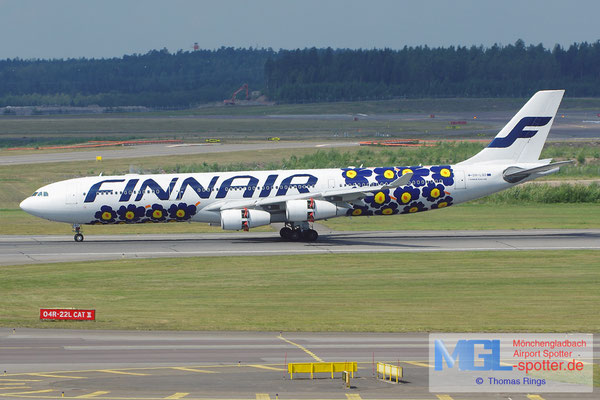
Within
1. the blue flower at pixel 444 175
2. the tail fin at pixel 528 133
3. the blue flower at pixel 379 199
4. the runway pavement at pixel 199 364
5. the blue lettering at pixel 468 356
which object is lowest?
the blue lettering at pixel 468 356

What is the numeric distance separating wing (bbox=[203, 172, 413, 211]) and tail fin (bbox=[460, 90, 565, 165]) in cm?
805

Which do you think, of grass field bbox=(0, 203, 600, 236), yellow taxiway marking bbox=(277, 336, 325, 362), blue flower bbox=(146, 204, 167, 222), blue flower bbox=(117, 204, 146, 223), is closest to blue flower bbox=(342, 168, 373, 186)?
grass field bbox=(0, 203, 600, 236)

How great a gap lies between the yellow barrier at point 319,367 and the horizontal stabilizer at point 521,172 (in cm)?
3460

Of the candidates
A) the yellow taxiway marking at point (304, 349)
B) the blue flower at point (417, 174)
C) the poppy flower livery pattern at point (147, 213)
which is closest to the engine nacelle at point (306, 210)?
the blue flower at point (417, 174)

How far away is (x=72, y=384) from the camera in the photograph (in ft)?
86.7

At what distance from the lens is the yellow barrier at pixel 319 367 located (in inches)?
1078

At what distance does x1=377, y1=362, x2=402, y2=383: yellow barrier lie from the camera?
26.8m

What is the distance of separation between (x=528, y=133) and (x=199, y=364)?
38790mm

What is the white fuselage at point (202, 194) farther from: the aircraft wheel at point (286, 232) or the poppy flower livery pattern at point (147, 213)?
the aircraft wheel at point (286, 232)

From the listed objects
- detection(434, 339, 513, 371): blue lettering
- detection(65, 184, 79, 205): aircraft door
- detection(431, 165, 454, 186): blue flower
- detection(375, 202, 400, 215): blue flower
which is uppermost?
detection(431, 165, 454, 186): blue flower

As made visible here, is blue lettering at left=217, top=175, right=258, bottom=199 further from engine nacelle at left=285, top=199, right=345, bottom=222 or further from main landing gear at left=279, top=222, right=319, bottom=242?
main landing gear at left=279, top=222, right=319, bottom=242

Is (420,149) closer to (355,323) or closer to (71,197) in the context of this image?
(71,197)

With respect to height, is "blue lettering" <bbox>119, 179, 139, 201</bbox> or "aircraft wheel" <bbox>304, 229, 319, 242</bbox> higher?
"blue lettering" <bbox>119, 179, 139, 201</bbox>

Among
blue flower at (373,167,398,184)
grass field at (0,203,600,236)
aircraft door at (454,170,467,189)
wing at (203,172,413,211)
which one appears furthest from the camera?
grass field at (0,203,600,236)
